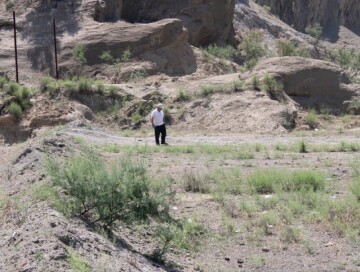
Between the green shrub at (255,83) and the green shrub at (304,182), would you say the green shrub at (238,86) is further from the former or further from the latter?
the green shrub at (304,182)

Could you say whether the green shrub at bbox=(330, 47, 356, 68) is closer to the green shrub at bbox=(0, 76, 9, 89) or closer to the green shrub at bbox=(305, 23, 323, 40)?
the green shrub at bbox=(305, 23, 323, 40)

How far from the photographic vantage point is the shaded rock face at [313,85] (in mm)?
29969

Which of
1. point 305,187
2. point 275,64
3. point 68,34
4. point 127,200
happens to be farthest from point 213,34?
point 127,200

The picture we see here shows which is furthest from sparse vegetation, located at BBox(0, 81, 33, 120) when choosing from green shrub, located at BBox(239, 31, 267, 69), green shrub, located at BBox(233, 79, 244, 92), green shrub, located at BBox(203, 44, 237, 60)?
green shrub, located at BBox(239, 31, 267, 69)

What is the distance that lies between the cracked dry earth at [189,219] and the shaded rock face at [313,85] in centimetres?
1137

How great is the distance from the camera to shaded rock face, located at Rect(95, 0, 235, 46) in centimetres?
4259

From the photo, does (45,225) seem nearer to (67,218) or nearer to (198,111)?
(67,218)

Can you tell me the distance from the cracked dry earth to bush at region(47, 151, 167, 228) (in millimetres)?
361

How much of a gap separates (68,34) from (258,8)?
2840cm

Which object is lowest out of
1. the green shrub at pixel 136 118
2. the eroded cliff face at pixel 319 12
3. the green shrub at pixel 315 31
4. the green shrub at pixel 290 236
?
the green shrub at pixel 136 118

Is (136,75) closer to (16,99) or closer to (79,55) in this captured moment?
(79,55)

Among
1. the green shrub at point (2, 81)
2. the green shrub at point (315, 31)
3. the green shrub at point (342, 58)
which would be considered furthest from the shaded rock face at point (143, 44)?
the green shrub at point (315, 31)

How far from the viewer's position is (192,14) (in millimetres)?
43406

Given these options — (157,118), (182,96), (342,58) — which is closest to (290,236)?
(157,118)
